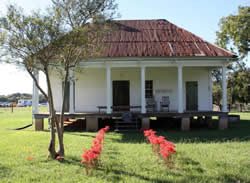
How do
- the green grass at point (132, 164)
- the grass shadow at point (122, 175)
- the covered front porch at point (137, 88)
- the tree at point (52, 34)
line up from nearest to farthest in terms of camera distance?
the grass shadow at point (122, 175) < the green grass at point (132, 164) < the tree at point (52, 34) < the covered front porch at point (137, 88)

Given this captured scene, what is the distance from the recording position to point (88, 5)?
9.69 meters

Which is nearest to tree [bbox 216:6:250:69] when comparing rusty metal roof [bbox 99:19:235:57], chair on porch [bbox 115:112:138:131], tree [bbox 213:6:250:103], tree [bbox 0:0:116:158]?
tree [bbox 213:6:250:103]

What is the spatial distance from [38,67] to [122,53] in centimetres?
882

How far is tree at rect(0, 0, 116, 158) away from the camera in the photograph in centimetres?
928

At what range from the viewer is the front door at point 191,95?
69.7 ft

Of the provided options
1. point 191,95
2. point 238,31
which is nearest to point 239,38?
point 238,31

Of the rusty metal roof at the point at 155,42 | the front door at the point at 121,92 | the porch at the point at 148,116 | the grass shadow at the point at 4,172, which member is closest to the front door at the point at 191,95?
the rusty metal roof at the point at 155,42

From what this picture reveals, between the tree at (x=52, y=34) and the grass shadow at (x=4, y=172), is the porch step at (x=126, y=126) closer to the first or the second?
the tree at (x=52, y=34)

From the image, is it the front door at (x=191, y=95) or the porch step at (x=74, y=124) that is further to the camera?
the front door at (x=191, y=95)

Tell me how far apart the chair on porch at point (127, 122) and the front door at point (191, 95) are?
4.42 m

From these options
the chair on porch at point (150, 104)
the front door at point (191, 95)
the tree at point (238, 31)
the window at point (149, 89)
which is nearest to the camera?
the chair on porch at point (150, 104)

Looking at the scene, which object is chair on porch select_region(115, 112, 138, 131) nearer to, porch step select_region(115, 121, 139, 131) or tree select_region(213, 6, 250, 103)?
porch step select_region(115, 121, 139, 131)

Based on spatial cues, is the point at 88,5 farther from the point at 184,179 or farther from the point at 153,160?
the point at 184,179

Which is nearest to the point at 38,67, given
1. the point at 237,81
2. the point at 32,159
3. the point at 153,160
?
the point at 32,159
